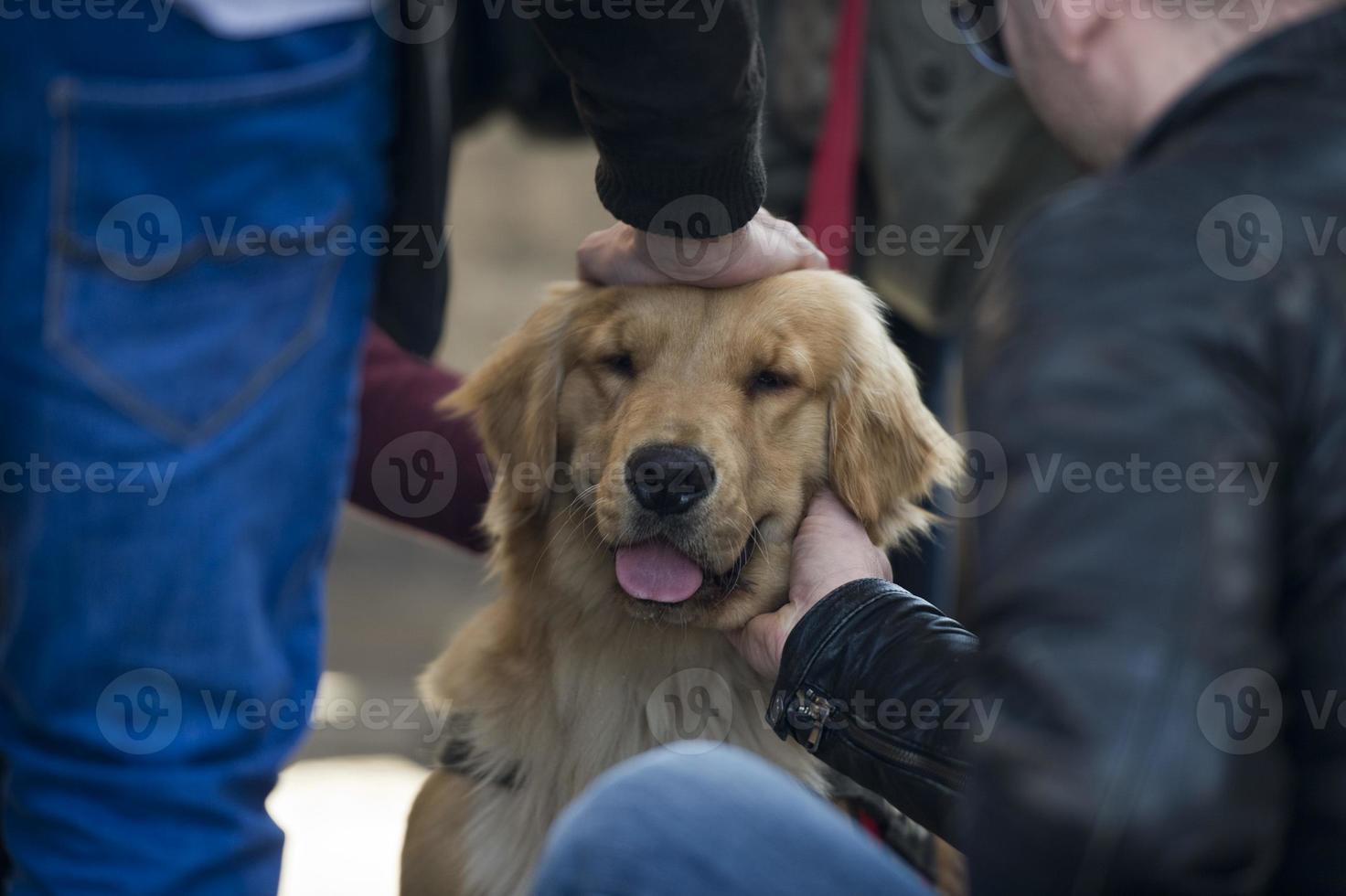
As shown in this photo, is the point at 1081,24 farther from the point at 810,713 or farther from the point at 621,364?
the point at 621,364

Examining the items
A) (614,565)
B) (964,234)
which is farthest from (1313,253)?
(964,234)

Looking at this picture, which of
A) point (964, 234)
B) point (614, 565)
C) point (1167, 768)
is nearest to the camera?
point (1167, 768)

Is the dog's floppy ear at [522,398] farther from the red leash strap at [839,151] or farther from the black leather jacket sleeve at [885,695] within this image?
the black leather jacket sleeve at [885,695]

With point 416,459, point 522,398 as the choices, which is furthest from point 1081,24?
point 416,459

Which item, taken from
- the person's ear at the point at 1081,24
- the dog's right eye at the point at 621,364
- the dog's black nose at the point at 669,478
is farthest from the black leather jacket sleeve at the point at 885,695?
the dog's right eye at the point at 621,364

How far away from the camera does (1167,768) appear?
102cm

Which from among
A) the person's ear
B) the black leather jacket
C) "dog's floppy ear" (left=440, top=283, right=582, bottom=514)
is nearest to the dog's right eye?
"dog's floppy ear" (left=440, top=283, right=582, bottom=514)

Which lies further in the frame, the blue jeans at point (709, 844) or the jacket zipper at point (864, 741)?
the jacket zipper at point (864, 741)

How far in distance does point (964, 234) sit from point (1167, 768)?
274cm

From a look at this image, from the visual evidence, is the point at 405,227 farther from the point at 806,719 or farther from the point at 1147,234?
the point at 1147,234

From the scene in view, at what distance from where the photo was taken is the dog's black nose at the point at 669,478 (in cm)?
246

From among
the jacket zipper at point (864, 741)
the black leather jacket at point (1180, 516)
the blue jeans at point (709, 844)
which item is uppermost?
the black leather jacket at point (1180, 516)

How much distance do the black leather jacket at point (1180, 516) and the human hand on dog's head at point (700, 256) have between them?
135 centimetres

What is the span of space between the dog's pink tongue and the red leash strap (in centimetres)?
110
